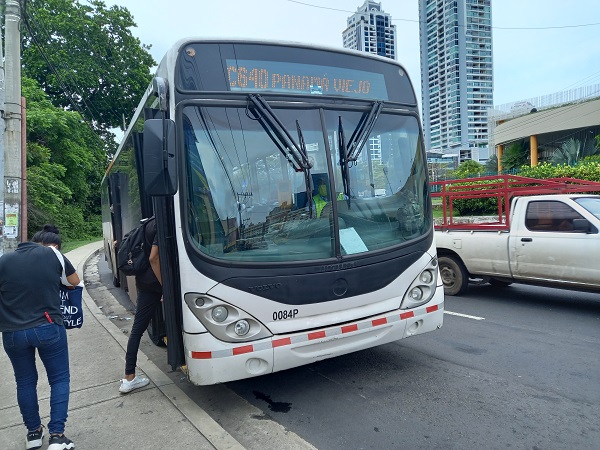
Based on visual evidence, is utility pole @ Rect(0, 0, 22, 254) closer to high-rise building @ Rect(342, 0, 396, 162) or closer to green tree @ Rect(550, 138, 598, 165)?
high-rise building @ Rect(342, 0, 396, 162)

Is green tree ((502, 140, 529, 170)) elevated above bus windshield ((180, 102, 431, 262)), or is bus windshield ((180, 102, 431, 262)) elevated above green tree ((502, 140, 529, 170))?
green tree ((502, 140, 529, 170))

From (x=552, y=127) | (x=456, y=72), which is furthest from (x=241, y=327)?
(x=456, y=72)

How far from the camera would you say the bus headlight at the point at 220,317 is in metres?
3.52

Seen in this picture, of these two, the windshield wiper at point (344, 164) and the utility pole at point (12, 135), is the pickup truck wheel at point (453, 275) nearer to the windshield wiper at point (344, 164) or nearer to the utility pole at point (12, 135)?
the windshield wiper at point (344, 164)

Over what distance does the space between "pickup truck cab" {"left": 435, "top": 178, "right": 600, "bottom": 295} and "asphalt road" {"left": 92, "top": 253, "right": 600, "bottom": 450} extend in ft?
2.97

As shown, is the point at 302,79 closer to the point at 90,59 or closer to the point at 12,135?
the point at 12,135

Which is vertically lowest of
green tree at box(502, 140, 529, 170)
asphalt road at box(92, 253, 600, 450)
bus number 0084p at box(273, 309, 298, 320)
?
asphalt road at box(92, 253, 600, 450)

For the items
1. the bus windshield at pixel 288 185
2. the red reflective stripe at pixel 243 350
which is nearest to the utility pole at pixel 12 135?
the bus windshield at pixel 288 185

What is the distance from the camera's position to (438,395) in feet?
13.3

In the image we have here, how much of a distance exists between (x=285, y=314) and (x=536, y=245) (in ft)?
16.5

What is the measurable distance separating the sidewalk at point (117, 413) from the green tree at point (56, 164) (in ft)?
49.1

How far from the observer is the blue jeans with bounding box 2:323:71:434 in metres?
3.20

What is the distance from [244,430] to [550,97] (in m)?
47.0

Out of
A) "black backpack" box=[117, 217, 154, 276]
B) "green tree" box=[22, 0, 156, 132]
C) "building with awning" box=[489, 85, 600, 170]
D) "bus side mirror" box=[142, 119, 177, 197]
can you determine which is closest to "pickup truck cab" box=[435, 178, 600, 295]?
"black backpack" box=[117, 217, 154, 276]
